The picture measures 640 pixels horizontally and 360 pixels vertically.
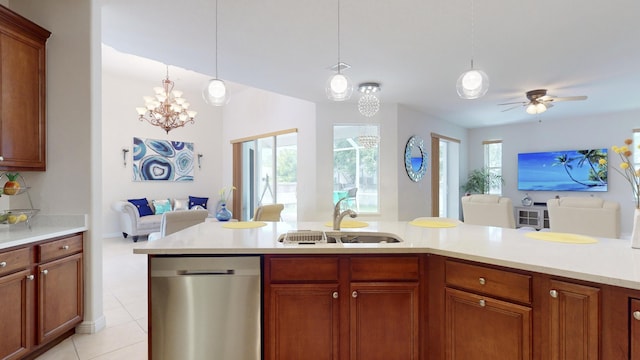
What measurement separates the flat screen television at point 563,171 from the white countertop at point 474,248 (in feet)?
18.6

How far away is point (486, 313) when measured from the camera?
146 centimetres

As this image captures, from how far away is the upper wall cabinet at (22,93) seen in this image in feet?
6.80

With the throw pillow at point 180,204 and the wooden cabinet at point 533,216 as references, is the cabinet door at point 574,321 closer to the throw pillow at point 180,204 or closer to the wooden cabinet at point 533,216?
the wooden cabinet at point 533,216

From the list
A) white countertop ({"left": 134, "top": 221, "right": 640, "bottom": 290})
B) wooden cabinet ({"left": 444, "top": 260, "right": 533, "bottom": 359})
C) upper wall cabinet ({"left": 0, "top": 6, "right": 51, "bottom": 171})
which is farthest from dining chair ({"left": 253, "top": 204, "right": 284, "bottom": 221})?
wooden cabinet ({"left": 444, "top": 260, "right": 533, "bottom": 359})

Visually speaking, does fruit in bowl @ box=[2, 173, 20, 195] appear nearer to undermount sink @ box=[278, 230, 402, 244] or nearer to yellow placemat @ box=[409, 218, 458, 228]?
undermount sink @ box=[278, 230, 402, 244]

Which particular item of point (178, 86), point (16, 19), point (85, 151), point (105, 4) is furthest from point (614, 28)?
point (178, 86)

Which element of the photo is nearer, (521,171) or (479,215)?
(479,215)

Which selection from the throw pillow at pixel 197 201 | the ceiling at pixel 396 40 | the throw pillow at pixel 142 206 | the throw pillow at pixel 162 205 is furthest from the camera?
the throw pillow at pixel 197 201

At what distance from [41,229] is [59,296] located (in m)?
0.50

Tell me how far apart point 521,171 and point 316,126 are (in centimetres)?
495

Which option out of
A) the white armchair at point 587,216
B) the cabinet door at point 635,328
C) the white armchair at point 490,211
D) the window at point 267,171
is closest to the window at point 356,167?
the window at point 267,171

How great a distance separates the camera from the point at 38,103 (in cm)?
232

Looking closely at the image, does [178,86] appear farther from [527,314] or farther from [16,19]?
[527,314]

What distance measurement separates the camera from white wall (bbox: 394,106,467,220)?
17.2ft
